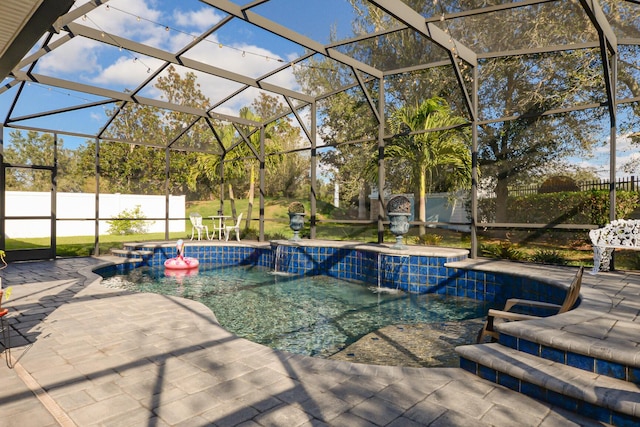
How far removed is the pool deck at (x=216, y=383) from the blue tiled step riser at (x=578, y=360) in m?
0.13

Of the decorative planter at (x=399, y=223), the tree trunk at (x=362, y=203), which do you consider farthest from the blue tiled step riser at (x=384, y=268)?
the tree trunk at (x=362, y=203)

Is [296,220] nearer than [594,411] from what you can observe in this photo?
No

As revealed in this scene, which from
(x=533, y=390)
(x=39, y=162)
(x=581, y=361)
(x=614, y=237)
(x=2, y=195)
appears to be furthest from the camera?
(x=39, y=162)

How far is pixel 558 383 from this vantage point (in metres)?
2.19

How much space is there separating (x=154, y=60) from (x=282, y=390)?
6837 millimetres

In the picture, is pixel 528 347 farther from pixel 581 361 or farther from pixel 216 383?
pixel 216 383

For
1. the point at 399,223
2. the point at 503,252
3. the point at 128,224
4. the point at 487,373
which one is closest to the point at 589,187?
the point at 503,252

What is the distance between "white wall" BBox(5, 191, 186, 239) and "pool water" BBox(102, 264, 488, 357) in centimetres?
536

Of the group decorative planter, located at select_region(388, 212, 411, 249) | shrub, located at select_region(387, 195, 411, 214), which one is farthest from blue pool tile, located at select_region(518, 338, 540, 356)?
shrub, located at select_region(387, 195, 411, 214)

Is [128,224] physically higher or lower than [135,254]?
higher

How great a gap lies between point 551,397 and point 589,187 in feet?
28.3

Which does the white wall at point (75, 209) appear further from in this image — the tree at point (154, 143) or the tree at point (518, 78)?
the tree at point (518, 78)

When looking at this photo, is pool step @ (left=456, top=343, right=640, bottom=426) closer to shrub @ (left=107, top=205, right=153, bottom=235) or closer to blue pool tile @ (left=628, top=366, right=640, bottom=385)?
blue pool tile @ (left=628, top=366, right=640, bottom=385)

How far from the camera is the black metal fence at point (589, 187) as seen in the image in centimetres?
780
